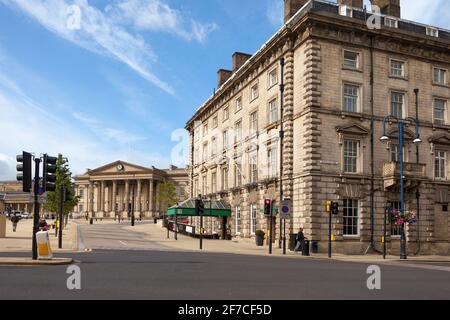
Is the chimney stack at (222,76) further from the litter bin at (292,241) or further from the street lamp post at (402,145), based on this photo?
the litter bin at (292,241)

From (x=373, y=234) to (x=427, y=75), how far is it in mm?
13046

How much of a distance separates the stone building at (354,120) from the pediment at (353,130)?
0.07 metres

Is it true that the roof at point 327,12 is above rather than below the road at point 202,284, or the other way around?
above

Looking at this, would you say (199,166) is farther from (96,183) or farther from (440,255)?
(96,183)

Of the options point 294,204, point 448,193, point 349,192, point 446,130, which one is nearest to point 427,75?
point 446,130

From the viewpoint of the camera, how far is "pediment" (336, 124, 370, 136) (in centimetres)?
3638

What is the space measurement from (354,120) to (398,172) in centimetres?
460

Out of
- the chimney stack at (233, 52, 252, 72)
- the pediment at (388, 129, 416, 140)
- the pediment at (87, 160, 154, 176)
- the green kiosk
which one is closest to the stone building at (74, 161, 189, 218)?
the pediment at (87, 160, 154, 176)

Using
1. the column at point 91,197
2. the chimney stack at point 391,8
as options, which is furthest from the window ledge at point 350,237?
the column at point 91,197

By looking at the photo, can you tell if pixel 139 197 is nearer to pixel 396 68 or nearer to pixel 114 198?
pixel 114 198

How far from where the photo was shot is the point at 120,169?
5974 inches

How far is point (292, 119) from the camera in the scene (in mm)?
38375

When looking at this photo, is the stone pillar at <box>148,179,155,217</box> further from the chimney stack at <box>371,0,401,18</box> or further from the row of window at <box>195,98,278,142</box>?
the chimney stack at <box>371,0,401,18</box>

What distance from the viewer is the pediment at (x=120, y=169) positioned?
490ft
